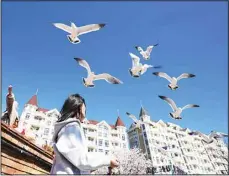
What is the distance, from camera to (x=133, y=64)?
1265cm

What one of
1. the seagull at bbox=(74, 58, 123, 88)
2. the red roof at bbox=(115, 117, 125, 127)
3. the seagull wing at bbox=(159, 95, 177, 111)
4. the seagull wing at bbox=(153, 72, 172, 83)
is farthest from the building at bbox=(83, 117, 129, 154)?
the seagull at bbox=(74, 58, 123, 88)

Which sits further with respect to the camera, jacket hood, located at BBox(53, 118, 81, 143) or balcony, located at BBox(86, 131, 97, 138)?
balcony, located at BBox(86, 131, 97, 138)

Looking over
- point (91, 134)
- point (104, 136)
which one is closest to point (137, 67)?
point (91, 134)

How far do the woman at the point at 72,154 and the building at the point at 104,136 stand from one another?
49292mm

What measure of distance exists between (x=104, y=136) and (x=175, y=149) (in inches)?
863

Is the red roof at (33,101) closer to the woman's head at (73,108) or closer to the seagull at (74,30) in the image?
the seagull at (74,30)

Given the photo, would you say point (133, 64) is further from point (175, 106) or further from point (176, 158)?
point (176, 158)

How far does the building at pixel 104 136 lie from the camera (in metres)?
51.5

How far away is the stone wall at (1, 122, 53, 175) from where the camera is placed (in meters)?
2.92

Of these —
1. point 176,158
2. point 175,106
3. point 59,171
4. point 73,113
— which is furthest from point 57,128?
point 176,158

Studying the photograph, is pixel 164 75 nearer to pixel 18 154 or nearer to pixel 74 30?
pixel 74 30

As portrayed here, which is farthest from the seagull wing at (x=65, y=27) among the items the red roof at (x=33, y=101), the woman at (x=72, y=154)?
the red roof at (x=33, y=101)

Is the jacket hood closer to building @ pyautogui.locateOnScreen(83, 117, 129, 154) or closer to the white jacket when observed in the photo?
the white jacket

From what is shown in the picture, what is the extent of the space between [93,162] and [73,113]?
0.59 meters
